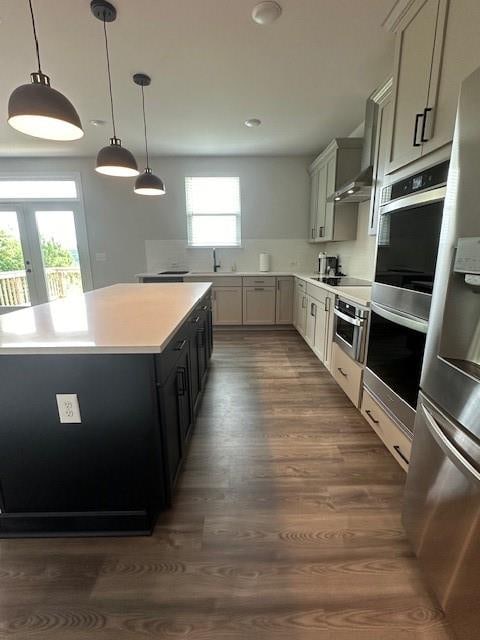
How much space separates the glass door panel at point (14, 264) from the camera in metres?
4.99

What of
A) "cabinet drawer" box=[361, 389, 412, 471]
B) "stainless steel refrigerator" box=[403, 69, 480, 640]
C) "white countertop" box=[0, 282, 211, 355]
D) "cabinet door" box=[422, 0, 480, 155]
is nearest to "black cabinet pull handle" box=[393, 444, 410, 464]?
"cabinet drawer" box=[361, 389, 412, 471]

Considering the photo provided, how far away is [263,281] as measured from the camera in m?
4.64

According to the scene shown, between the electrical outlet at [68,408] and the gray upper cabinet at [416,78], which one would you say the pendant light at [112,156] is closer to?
the electrical outlet at [68,408]

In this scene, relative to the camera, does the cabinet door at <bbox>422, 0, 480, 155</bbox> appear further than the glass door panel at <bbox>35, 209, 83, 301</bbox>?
No

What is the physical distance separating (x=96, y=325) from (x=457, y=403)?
151cm

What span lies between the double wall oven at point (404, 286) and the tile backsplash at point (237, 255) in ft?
11.1

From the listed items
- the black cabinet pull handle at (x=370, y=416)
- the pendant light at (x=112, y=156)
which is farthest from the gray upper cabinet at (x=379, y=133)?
the pendant light at (x=112, y=156)

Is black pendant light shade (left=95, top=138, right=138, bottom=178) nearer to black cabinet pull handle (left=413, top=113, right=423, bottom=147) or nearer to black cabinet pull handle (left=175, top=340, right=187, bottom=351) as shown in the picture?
black cabinet pull handle (left=175, top=340, right=187, bottom=351)

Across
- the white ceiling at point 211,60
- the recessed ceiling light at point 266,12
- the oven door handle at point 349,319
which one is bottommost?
the oven door handle at point 349,319

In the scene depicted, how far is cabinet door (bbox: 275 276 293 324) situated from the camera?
15.3 feet

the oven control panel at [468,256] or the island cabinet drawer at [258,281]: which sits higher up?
the oven control panel at [468,256]

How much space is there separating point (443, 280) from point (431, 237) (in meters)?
0.50

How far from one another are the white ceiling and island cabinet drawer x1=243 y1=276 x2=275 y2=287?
1989 millimetres

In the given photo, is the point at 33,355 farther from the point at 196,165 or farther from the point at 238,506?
the point at 196,165
